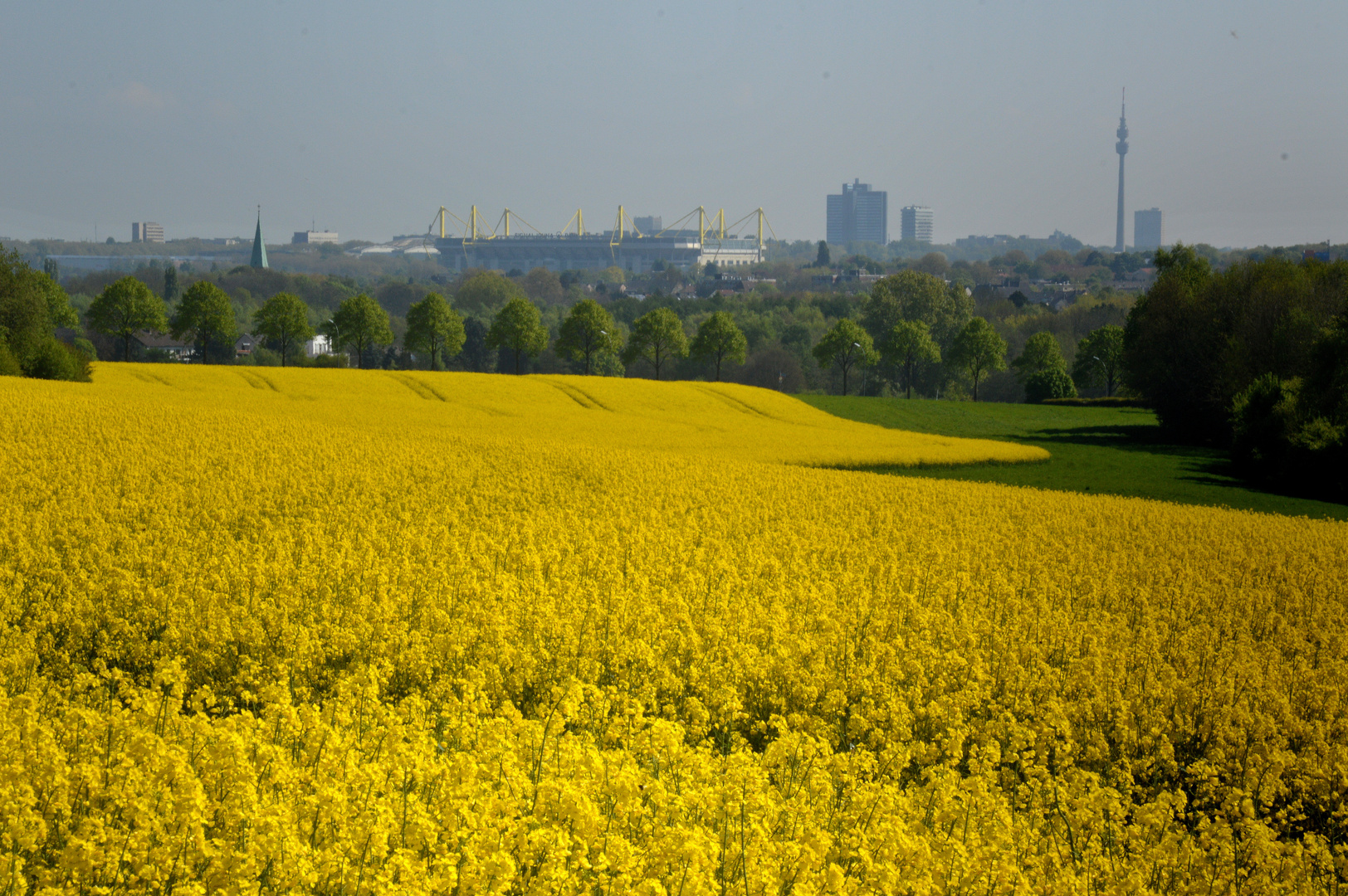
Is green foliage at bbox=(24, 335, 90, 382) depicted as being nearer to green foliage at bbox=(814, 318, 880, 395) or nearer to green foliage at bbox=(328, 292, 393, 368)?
green foliage at bbox=(328, 292, 393, 368)

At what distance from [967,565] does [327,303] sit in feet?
475

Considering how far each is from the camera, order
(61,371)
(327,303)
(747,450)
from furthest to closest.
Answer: (327,303) < (61,371) < (747,450)

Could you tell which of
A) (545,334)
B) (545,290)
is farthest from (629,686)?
(545,290)

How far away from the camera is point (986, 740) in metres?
10.3

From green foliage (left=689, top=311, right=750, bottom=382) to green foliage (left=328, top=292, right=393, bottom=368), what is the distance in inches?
912

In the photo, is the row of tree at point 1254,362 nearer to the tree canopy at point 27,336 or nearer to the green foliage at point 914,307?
the tree canopy at point 27,336

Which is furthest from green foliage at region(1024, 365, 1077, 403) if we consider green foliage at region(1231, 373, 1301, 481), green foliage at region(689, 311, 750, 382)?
green foliage at region(1231, 373, 1301, 481)

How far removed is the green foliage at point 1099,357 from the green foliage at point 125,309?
6961cm

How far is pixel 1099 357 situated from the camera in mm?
82375

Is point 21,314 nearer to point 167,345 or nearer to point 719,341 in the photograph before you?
point 719,341

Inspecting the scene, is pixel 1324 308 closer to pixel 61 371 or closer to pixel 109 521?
pixel 109 521

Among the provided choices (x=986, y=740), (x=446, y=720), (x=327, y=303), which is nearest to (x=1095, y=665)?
(x=986, y=740)

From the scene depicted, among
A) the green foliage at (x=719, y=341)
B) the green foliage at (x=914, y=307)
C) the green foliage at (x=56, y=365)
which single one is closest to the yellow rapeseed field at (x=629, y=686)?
the green foliage at (x=56, y=365)

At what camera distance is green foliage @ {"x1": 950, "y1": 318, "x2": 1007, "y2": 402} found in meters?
83.0
